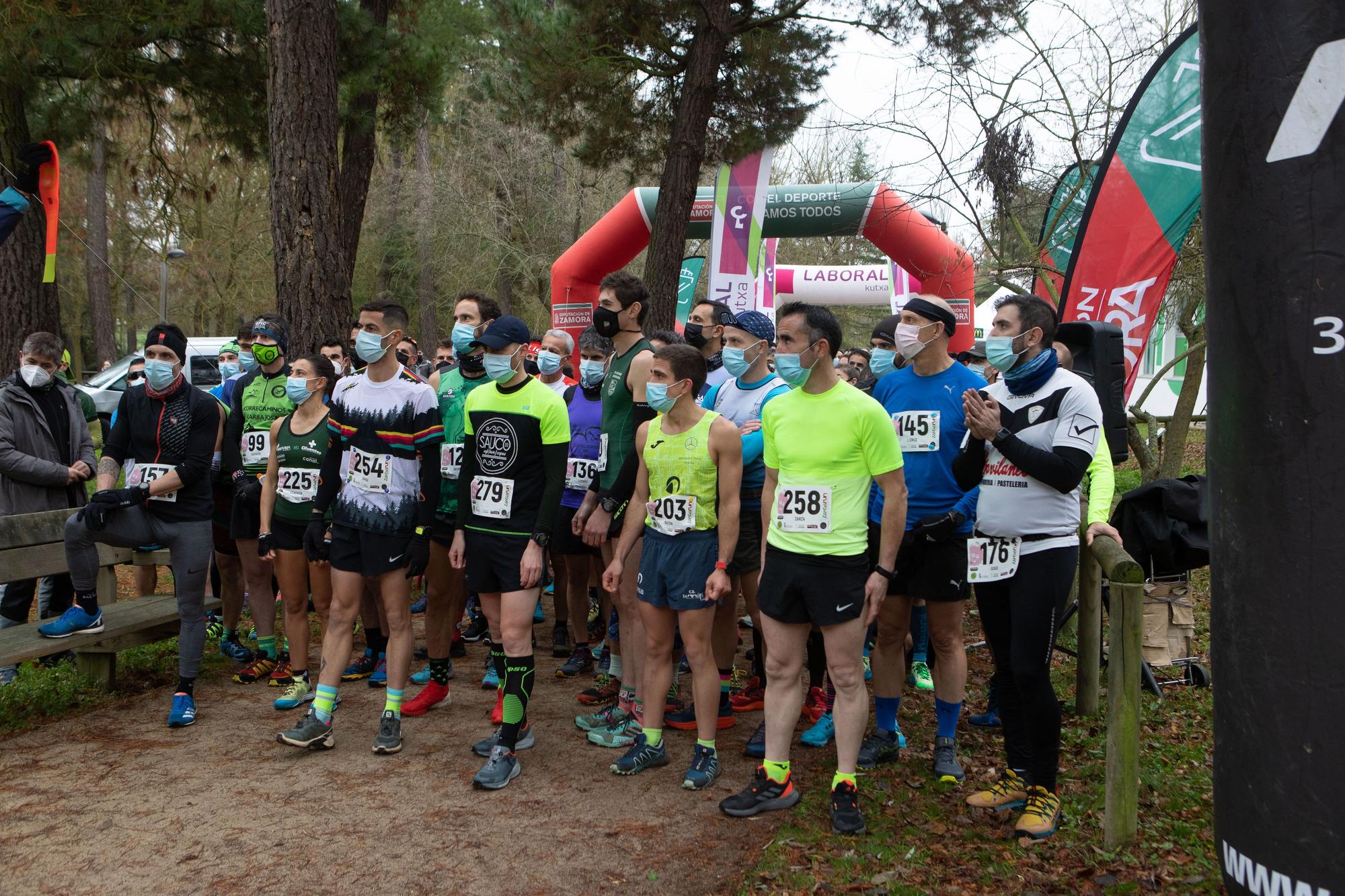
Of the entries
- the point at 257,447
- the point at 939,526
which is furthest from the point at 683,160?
the point at 939,526

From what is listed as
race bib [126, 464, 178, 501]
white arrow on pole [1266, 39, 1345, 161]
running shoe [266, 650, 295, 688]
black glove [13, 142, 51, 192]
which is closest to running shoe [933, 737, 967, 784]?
white arrow on pole [1266, 39, 1345, 161]

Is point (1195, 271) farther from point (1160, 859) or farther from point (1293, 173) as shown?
point (1293, 173)

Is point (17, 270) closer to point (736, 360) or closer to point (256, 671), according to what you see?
point (256, 671)

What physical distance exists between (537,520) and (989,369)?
471 cm

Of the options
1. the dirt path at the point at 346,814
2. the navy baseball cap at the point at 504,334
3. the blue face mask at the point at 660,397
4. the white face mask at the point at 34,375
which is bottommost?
the dirt path at the point at 346,814

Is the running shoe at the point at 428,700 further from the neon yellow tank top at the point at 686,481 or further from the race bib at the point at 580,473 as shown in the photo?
the neon yellow tank top at the point at 686,481

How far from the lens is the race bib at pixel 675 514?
195 inches

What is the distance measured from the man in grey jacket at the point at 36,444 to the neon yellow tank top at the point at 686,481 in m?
4.16

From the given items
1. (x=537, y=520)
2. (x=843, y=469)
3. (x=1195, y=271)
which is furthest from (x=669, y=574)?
(x=1195, y=271)

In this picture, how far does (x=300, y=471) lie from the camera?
6.04 meters

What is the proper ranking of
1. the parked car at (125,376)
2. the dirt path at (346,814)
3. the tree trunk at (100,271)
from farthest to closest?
1. the tree trunk at (100,271)
2. the parked car at (125,376)
3. the dirt path at (346,814)

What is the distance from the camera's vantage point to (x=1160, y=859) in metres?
3.85

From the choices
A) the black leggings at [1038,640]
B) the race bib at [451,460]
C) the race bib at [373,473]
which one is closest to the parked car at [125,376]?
the race bib at [451,460]

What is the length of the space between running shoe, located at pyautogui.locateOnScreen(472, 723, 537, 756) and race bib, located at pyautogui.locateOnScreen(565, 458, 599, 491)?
168 cm
